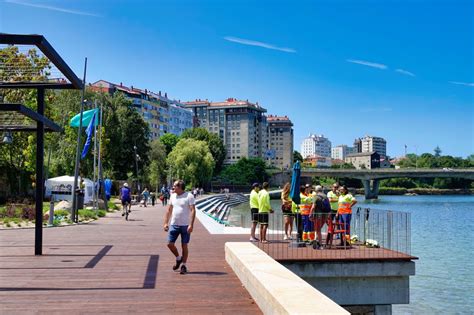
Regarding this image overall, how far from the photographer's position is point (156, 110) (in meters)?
147

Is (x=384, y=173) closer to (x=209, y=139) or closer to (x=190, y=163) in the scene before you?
(x=209, y=139)

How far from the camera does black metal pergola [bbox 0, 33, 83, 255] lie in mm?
9961

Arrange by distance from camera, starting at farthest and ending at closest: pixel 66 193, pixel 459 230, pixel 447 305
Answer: pixel 66 193 < pixel 459 230 < pixel 447 305

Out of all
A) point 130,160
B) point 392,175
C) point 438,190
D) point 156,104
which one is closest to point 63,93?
point 130,160

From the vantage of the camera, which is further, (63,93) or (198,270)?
(63,93)

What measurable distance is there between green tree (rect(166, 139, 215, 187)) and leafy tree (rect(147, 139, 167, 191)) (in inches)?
196

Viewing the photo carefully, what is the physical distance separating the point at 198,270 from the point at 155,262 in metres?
1.53

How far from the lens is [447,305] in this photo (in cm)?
1542

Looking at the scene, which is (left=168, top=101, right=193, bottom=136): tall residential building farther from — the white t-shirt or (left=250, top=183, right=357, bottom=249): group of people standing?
the white t-shirt

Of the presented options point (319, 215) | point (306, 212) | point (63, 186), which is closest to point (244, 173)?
point (63, 186)

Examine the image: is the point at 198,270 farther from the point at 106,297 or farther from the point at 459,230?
the point at 459,230

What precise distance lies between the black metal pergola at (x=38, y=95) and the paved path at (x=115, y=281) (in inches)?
54.4

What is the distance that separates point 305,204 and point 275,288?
9.24m

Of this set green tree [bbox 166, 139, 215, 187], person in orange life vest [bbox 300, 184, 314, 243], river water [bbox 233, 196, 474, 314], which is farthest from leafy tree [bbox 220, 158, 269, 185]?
person in orange life vest [bbox 300, 184, 314, 243]
